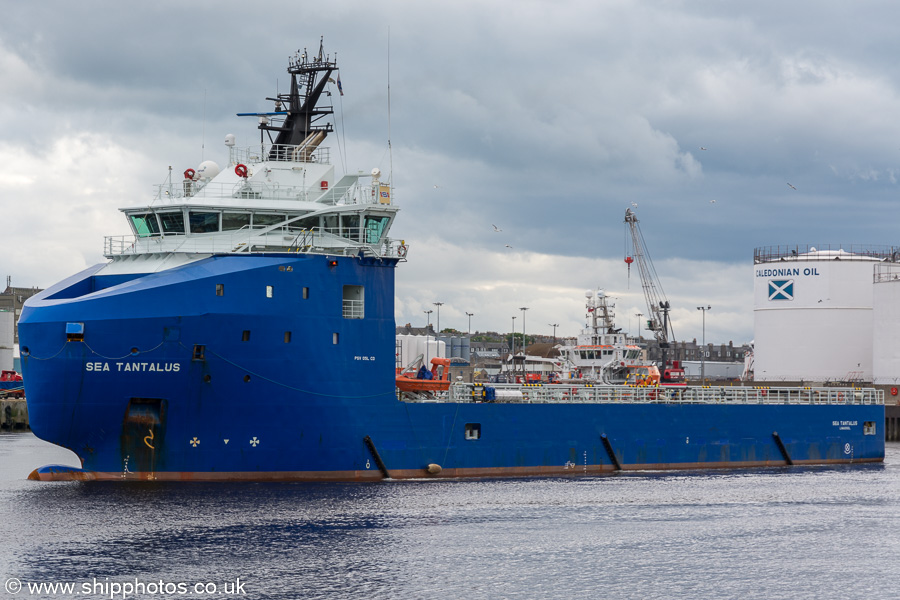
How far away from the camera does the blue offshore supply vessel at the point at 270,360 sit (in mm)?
33094

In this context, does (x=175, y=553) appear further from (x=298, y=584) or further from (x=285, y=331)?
(x=285, y=331)

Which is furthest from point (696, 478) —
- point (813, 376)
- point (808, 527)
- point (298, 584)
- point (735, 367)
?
point (735, 367)

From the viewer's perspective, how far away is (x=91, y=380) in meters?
32.9

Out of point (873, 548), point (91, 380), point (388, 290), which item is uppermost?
point (388, 290)

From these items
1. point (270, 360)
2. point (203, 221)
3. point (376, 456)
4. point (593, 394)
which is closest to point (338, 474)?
point (376, 456)

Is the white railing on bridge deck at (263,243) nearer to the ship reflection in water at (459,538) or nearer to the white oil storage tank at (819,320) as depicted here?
the ship reflection in water at (459,538)

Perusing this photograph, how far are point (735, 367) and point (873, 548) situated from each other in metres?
121

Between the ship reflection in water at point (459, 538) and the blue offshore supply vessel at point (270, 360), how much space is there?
46.8 inches

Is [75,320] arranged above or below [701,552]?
above

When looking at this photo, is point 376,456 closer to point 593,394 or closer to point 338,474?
point 338,474

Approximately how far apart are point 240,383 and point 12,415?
47.8m

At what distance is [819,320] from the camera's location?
77.4m

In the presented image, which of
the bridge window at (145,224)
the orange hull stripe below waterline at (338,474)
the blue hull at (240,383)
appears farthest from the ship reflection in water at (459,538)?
the bridge window at (145,224)

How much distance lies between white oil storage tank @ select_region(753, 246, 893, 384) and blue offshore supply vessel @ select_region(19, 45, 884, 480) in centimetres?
3891
